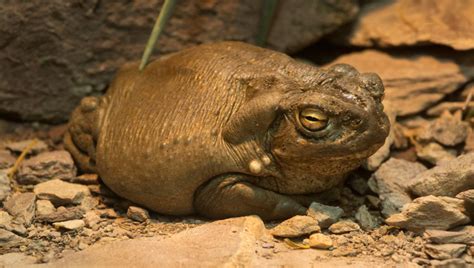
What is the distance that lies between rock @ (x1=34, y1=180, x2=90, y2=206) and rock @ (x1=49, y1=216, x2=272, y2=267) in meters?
0.48

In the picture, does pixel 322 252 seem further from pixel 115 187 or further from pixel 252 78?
pixel 115 187

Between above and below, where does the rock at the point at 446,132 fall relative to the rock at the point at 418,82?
below

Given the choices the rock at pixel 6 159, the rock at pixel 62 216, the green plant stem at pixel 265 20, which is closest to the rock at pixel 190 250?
the rock at pixel 62 216

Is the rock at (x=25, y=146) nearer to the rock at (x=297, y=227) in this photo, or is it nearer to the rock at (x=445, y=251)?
the rock at (x=297, y=227)

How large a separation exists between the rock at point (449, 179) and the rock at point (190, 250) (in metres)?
0.78

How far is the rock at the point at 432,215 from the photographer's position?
267 centimetres

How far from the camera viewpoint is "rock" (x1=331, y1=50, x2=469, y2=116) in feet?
12.1

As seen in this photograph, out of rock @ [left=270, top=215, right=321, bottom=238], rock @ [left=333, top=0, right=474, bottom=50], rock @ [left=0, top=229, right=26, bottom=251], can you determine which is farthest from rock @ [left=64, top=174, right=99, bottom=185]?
rock @ [left=333, top=0, right=474, bottom=50]

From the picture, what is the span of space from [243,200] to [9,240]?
1.08m

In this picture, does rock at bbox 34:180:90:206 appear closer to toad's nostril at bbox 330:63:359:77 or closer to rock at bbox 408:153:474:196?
toad's nostril at bbox 330:63:359:77

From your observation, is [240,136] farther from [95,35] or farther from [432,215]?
[95,35]

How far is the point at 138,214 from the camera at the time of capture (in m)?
3.04

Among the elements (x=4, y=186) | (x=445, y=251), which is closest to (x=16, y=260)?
(x=4, y=186)

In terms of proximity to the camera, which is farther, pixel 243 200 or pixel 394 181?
pixel 394 181
